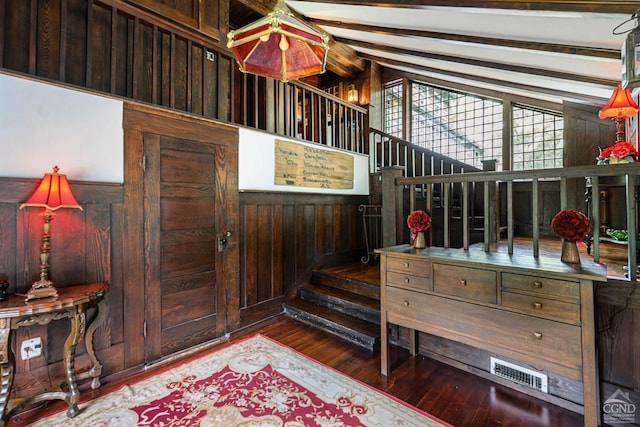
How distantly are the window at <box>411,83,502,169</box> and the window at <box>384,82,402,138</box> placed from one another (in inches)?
11.7

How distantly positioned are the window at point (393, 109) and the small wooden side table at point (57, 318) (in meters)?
5.97

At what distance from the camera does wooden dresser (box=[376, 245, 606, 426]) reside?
1737 millimetres

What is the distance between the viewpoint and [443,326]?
2.28 m

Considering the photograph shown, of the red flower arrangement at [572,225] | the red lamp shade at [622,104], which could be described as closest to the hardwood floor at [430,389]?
the red flower arrangement at [572,225]

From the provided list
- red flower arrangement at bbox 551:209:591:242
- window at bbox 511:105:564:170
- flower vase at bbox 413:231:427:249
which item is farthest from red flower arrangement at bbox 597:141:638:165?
window at bbox 511:105:564:170

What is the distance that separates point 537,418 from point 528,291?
0.94m

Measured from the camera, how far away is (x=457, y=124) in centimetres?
605

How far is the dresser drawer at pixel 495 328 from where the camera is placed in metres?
1.79

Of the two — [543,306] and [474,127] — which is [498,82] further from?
[543,306]

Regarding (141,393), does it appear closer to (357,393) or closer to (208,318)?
(208,318)

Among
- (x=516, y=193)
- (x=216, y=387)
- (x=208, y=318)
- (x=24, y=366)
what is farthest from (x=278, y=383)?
(x=516, y=193)

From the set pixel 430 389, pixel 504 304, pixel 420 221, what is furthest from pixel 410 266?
pixel 430 389

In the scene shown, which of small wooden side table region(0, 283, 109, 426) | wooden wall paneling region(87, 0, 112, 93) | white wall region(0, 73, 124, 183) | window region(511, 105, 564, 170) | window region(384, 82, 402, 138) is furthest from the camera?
window region(384, 82, 402, 138)

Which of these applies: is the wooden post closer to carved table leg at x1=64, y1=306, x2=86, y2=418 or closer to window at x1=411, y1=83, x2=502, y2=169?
carved table leg at x1=64, y1=306, x2=86, y2=418
